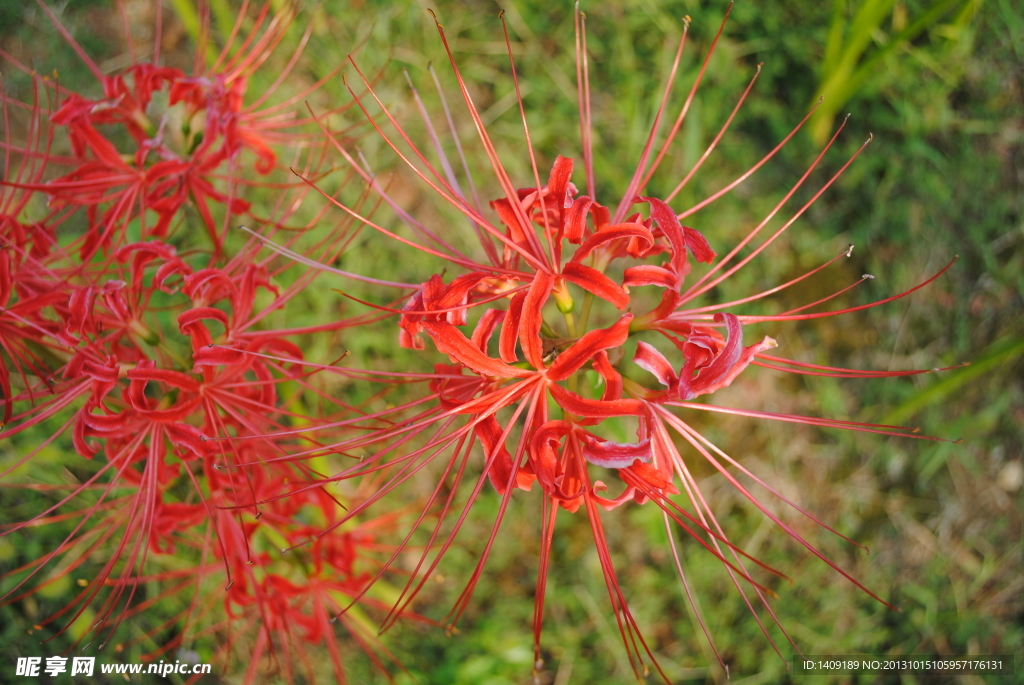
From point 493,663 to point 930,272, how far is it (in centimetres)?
241

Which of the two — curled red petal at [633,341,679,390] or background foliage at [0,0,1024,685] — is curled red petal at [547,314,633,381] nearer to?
curled red petal at [633,341,679,390]

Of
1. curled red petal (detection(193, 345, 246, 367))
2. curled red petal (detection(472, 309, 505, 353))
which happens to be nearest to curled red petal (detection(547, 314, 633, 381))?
curled red petal (detection(472, 309, 505, 353))

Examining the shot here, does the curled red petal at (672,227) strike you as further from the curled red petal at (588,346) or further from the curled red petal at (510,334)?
the curled red petal at (510,334)

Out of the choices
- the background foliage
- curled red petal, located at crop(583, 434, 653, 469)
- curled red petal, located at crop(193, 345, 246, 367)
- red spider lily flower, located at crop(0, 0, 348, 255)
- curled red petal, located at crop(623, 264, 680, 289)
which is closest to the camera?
curled red petal, located at crop(583, 434, 653, 469)

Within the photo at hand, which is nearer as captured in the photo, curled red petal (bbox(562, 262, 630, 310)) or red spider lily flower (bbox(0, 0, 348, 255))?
curled red petal (bbox(562, 262, 630, 310))

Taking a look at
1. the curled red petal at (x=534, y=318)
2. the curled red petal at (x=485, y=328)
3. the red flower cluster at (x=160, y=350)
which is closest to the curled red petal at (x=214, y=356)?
the red flower cluster at (x=160, y=350)

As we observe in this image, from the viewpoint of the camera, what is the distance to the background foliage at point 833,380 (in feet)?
8.53

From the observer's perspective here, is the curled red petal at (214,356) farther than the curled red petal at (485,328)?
Yes

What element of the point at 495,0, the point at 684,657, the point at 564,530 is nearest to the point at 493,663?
the point at 564,530

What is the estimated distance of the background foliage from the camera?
2.60m

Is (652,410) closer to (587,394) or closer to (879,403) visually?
(587,394)

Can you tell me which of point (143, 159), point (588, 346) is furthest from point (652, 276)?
point (143, 159)

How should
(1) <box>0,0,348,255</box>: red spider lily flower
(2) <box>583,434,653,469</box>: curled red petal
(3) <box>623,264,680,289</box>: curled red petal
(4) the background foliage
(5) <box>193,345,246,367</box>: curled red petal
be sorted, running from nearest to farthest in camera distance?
(2) <box>583,434,653,469</box>: curled red petal < (3) <box>623,264,680,289</box>: curled red petal < (5) <box>193,345,246,367</box>: curled red petal < (1) <box>0,0,348,255</box>: red spider lily flower < (4) the background foliage

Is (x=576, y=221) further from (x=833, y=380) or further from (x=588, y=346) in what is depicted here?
(x=833, y=380)
